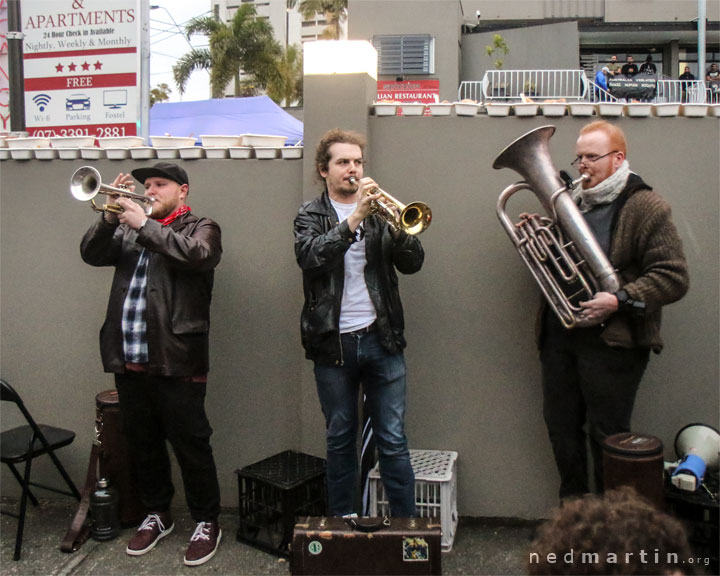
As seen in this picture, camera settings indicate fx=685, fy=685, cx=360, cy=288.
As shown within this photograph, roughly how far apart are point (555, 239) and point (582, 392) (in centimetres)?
71

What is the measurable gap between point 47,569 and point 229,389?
1250 millimetres

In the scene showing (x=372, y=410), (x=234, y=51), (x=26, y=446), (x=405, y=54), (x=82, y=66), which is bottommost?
(x=26, y=446)

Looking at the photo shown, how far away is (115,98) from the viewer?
5.40 metres

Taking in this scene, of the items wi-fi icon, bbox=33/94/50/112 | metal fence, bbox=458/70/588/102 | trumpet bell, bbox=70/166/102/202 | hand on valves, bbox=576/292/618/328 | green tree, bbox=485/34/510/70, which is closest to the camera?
hand on valves, bbox=576/292/618/328

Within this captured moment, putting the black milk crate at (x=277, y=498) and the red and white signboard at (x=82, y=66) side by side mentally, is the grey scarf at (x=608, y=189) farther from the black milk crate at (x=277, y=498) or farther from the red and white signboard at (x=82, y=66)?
the red and white signboard at (x=82, y=66)

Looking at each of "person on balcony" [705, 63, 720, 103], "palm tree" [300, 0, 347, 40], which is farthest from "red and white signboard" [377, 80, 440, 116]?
"palm tree" [300, 0, 347, 40]

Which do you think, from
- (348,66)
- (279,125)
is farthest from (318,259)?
(279,125)

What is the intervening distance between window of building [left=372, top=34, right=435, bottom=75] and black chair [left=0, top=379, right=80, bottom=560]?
56.5 feet

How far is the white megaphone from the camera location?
2965 mm

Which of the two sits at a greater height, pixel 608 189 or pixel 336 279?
pixel 608 189

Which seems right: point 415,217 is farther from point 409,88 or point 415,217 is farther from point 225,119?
point 409,88

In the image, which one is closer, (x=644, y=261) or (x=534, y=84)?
(x=644, y=261)

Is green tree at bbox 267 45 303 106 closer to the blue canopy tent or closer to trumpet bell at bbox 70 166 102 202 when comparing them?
the blue canopy tent

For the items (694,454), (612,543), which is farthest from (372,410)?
(612,543)
